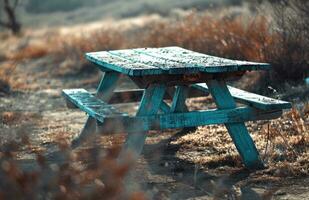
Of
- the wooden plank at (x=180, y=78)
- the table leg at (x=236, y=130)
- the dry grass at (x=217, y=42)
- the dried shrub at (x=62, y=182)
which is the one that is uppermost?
the dried shrub at (x=62, y=182)

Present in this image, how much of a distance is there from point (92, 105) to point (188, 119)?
963 millimetres

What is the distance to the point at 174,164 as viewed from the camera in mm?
5578

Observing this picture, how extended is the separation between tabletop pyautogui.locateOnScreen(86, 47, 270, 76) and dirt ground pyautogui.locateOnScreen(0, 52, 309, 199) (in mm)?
707

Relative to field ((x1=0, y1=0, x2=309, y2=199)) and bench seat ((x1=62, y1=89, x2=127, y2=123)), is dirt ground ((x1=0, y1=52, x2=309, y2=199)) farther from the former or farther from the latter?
bench seat ((x1=62, y1=89, x2=127, y2=123))

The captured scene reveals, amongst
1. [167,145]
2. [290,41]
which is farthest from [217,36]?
[167,145]

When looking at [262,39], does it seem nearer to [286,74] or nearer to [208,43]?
A: [286,74]

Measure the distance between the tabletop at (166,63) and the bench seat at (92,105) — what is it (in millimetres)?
324

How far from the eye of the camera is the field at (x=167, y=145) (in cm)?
307

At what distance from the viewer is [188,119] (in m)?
5.26

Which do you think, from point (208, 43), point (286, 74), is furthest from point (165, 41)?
point (286, 74)

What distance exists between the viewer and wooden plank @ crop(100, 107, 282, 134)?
16.7ft

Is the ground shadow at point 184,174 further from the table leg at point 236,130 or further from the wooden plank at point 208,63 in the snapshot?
the wooden plank at point 208,63

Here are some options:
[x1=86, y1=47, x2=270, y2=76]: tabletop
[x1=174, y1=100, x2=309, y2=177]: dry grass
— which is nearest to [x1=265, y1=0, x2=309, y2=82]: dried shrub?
[x1=174, y1=100, x2=309, y2=177]: dry grass

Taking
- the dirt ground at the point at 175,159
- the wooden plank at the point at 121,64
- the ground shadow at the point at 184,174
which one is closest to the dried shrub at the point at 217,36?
the dirt ground at the point at 175,159
